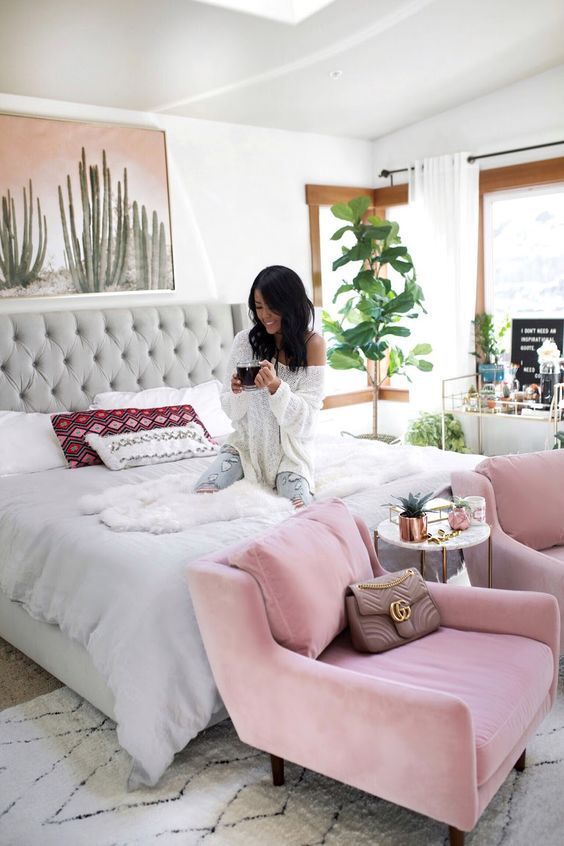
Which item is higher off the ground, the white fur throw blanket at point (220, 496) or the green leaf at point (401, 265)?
the green leaf at point (401, 265)

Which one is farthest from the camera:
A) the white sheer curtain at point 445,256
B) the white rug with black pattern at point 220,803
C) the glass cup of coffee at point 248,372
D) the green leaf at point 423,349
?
the green leaf at point 423,349

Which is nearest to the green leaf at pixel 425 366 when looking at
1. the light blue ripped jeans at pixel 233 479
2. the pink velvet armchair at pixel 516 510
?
the pink velvet armchair at pixel 516 510

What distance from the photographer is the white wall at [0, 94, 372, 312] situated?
472cm

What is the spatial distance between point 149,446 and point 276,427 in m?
0.79

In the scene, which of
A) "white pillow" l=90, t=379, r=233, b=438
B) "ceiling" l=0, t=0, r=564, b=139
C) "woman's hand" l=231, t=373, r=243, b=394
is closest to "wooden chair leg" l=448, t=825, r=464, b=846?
"woman's hand" l=231, t=373, r=243, b=394

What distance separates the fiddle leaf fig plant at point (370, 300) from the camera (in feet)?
17.3

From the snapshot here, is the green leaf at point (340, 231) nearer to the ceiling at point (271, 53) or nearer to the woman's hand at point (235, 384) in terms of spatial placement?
the ceiling at point (271, 53)

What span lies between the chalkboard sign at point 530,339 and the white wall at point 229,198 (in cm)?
154

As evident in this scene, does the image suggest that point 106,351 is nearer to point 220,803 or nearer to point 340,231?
point 340,231

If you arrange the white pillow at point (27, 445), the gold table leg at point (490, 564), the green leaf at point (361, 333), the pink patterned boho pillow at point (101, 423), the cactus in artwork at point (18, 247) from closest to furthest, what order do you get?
1. the gold table leg at point (490, 564)
2. the white pillow at point (27, 445)
3. the pink patterned boho pillow at point (101, 423)
4. the cactus in artwork at point (18, 247)
5. the green leaf at point (361, 333)

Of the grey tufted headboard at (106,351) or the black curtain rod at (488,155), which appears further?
the black curtain rod at (488,155)

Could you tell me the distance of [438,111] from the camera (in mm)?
5547

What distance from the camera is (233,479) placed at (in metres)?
3.26

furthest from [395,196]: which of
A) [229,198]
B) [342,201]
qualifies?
[229,198]
